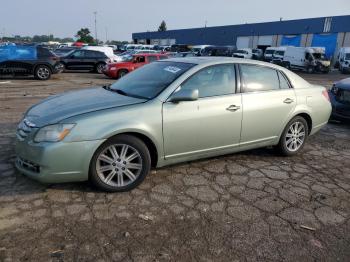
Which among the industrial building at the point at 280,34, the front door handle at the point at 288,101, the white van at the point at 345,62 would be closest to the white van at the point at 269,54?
the white van at the point at 345,62

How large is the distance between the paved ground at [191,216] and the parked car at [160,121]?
28cm

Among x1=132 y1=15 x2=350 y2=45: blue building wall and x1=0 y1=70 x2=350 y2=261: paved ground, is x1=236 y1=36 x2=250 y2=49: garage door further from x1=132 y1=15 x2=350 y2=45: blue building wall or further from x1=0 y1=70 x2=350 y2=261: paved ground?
x1=0 y1=70 x2=350 y2=261: paved ground

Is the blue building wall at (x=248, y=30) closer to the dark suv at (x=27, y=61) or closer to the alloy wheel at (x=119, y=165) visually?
the dark suv at (x=27, y=61)

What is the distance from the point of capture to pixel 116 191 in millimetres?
3662

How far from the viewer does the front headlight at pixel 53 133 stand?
329 cm

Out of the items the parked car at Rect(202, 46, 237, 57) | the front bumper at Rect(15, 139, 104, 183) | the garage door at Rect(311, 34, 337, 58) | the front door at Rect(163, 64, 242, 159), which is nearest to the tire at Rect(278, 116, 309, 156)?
the front door at Rect(163, 64, 242, 159)

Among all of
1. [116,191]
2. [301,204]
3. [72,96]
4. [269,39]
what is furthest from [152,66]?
[269,39]

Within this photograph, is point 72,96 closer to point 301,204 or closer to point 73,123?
point 73,123

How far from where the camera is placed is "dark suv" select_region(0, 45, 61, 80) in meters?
14.2

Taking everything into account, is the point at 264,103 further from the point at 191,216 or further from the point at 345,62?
the point at 345,62

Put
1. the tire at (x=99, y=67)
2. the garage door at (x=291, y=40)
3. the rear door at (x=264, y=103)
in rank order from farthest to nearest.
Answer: the garage door at (x=291, y=40), the tire at (x=99, y=67), the rear door at (x=264, y=103)

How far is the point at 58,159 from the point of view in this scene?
3.27 m

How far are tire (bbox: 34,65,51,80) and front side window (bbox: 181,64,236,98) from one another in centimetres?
1290

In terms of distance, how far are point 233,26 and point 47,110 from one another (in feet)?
184
